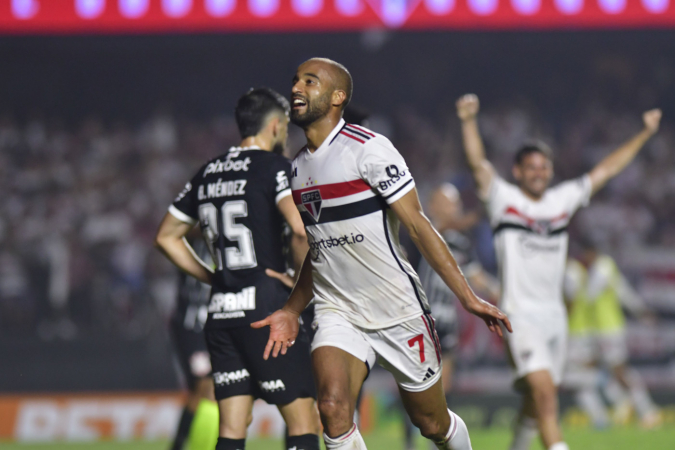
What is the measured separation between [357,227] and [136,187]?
11.4m

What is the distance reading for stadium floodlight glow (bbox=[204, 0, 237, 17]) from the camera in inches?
399

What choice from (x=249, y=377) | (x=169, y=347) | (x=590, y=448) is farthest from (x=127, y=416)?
(x=249, y=377)

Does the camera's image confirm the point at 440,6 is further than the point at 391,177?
Yes

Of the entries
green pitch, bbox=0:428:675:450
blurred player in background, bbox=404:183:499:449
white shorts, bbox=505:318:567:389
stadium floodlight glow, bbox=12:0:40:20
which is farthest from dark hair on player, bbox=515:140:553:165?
stadium floodlight glow, bbox=12:0:40:20

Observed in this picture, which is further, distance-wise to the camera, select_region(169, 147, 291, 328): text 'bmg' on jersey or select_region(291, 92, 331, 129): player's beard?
select_region(169, 147, 291, 328): text 'bmg' on jersey

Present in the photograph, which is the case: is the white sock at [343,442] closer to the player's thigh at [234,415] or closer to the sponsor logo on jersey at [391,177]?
the player's thigh at [234,415]

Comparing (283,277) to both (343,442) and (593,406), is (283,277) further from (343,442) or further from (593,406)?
(593,406)

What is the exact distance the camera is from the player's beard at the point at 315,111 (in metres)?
4.12

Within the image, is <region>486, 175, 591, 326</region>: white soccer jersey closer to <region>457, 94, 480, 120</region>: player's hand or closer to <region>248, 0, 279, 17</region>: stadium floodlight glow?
<region>457, 94, 480, 120</region>: player's hand

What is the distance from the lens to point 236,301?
4672mm

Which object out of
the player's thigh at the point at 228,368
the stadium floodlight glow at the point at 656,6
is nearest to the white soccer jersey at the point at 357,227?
the player's thigh at the point at 228,368

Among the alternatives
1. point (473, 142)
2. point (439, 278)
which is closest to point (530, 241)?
point (473, 142)

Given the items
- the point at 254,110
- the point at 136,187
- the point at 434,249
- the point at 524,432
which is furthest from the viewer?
the point at 136,187

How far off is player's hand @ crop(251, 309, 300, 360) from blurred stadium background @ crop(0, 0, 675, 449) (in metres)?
5.21
